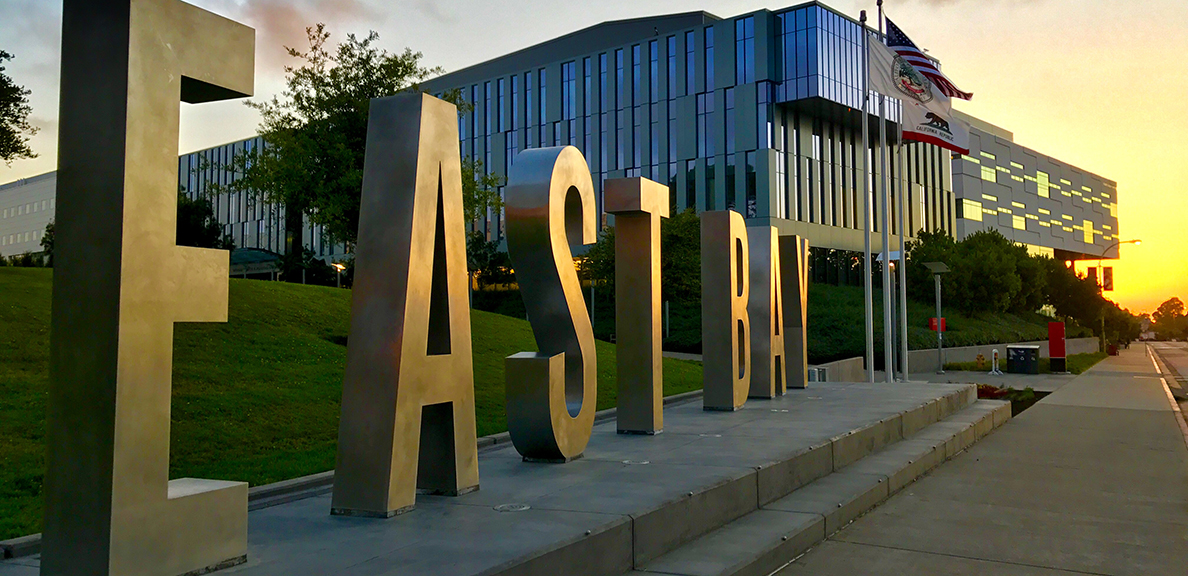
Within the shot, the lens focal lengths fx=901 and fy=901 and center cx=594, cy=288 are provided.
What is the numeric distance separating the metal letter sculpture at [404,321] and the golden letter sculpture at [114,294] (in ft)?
5.34

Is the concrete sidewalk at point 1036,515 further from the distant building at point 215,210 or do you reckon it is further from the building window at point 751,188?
the building window at point 751,188

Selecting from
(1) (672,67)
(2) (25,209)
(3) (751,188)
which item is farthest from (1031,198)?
(2) (25,209)

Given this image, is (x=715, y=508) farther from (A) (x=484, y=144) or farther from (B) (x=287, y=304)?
(A) (x=484, y=144)

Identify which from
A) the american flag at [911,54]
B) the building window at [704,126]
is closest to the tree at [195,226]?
the building window at [704,126]

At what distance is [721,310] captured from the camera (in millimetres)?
12555

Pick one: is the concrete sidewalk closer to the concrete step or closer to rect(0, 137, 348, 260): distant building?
the concrete step

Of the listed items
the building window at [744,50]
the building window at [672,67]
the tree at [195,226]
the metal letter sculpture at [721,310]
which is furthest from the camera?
the building window at [672,67]

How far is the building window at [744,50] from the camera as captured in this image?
47812 millimetres

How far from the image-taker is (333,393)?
13.1 metres

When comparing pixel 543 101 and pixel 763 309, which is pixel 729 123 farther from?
pixel 763 309

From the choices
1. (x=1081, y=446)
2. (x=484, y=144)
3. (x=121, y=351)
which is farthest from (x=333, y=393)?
(x=484, y=144)

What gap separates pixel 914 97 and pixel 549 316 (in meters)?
15.7

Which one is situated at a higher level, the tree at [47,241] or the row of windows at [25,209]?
the row of windows at [25,209]

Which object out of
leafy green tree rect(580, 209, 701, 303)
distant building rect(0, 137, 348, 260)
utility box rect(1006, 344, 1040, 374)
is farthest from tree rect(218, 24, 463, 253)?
utility box rect(1006, 344, 1040, 374)
